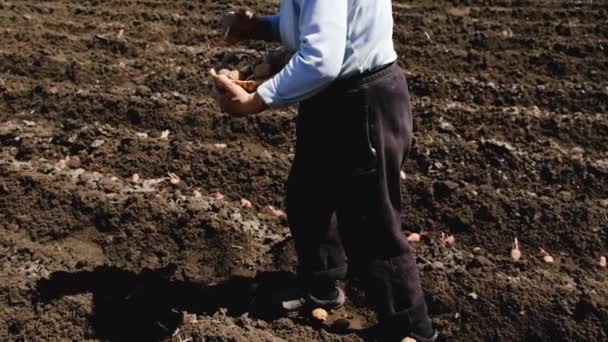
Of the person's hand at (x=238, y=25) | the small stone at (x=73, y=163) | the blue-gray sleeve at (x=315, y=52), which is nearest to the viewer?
the blue-gray sleeve at (x=315, y=52)

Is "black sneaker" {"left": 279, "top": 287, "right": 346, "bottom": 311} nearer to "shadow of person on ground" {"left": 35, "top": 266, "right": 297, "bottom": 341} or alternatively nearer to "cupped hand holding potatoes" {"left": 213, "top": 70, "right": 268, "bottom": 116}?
"shadow of person on ground" {"left": 35, "top": 266, "right": 297, "bottom": 341}

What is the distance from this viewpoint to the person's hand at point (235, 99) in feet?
7.10

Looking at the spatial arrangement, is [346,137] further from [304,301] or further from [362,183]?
[304,301]

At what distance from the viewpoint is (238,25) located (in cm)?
255

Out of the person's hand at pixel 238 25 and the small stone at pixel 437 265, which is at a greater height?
the person's hand at pixel 238 25

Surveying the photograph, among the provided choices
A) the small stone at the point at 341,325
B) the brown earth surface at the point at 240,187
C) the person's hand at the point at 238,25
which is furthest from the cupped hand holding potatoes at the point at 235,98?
the small stone at the point at 341,325

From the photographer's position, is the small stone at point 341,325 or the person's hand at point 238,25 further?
the small stone at point 341,325

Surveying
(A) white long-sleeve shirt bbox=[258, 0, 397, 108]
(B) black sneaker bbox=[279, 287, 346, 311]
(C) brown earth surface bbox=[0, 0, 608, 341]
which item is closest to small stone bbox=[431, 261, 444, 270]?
(C) brown earth surface bbox=[0, 0, 608, 341]

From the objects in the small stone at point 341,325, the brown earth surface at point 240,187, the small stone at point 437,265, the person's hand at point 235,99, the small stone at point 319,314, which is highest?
the person's hand at point 235,99

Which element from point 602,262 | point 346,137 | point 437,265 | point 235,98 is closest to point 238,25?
point 235,98

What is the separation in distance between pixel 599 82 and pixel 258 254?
2.76 m

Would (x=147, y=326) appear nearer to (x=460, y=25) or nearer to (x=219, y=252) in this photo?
(x=219, y=252)

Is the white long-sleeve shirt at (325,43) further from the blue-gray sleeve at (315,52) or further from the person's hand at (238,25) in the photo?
the person's hand at (238,25)

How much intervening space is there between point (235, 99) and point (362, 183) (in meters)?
0.53
